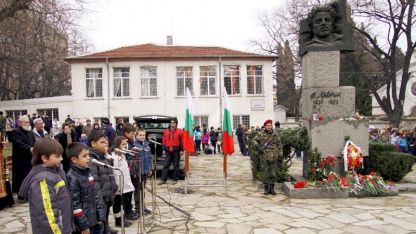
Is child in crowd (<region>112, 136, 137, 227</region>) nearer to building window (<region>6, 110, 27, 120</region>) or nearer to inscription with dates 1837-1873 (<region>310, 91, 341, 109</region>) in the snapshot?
inscription with dates 1837-1873 (<region>310, 91, 341, 109</region>)

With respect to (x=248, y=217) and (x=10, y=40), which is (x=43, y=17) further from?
(x=248, y=217)

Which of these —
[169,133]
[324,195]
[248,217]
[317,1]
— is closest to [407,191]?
[324,195]

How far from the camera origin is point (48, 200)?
3.55 metres

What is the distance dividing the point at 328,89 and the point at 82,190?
280 inches

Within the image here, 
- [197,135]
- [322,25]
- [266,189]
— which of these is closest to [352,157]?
[266,189]

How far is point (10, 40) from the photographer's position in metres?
22.0

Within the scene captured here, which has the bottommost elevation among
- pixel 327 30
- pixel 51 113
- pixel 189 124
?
pixel 189 124

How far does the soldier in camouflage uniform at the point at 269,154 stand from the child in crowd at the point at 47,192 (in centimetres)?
A: 572

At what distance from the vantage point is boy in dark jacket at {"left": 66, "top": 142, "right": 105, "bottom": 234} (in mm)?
4129

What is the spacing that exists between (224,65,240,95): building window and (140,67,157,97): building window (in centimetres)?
532

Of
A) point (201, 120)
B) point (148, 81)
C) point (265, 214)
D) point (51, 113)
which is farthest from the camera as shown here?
point (51, 113)

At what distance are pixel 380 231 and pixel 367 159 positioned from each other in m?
4.17

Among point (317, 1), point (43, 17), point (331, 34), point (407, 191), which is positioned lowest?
point (407, 191)

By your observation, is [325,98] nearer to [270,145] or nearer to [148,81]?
[270,145]
